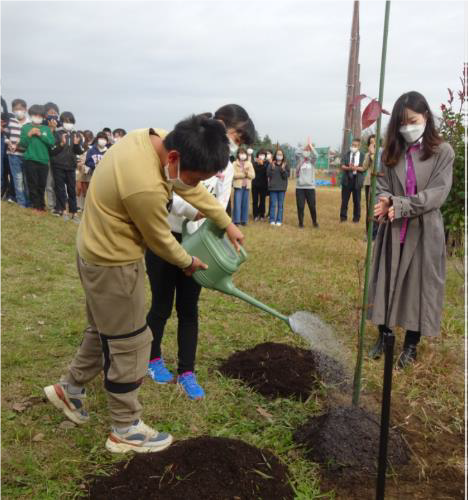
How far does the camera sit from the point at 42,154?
9.12 m

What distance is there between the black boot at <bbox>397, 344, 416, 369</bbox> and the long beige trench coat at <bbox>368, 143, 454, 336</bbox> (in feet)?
0.79

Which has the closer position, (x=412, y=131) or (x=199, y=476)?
(x=199, y=476)

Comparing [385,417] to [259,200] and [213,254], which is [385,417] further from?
[259,200]

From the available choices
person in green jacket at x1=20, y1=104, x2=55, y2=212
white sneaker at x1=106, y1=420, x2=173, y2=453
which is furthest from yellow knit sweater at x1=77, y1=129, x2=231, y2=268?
person in green jacket at x1=20, y1=104, x2=55, y2=212

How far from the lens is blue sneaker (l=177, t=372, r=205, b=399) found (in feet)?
10.2

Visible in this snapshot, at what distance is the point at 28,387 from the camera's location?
3.17 metres

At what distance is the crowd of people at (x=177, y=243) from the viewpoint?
83.9 inches

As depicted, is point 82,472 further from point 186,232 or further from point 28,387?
point 186,232

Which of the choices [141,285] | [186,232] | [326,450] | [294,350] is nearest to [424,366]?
[294,350]

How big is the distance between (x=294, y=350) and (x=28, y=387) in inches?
73.0

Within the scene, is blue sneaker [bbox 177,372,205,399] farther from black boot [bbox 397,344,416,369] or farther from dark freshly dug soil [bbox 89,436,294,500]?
black boot [bbox 397,344,416,369]

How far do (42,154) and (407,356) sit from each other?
7.70 metres

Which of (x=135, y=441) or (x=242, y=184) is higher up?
(x=242, y=184)

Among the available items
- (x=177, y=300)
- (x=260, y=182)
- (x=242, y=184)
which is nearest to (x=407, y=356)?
(x=177, y=300)
